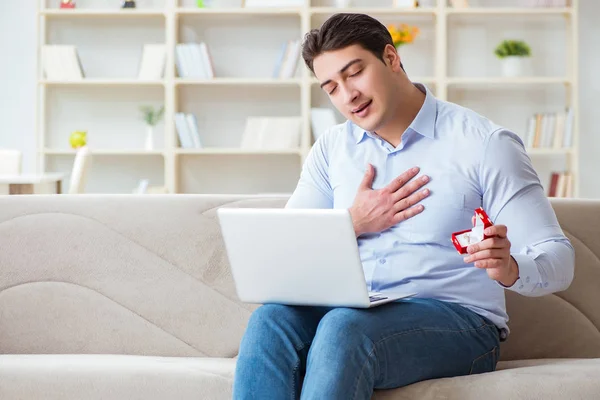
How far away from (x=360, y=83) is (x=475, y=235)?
1.63ft

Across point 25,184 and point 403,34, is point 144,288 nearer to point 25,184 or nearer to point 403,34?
point 25,184

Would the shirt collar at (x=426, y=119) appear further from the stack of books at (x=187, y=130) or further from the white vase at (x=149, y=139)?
the white vase at (x=149, y=139)

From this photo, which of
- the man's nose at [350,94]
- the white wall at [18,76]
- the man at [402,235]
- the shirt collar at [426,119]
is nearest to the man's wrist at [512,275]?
the man at [402,235]

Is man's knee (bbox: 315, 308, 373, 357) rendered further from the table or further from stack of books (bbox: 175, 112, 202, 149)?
stack of books (bbox: 175, 112, 202, 149)

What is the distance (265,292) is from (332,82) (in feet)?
1.55

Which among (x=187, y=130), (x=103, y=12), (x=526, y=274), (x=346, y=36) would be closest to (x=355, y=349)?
(x=526, y=274)

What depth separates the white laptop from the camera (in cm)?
141

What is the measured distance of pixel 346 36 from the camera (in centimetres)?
169

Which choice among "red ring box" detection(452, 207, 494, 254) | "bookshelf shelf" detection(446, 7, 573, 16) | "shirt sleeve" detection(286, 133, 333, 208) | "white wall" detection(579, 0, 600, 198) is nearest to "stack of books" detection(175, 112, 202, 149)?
"bookshelf shelf" detection(446, 7, 573, 16)

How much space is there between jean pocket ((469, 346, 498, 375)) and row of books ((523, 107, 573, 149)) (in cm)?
376

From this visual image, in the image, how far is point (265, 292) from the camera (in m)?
1.55

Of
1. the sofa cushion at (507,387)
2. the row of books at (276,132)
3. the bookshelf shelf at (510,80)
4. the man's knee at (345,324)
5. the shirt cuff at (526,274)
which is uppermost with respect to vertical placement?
the bookshelf shelf at (510,80)

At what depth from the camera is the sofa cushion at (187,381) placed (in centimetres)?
144

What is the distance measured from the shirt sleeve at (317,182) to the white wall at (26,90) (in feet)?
11.9
